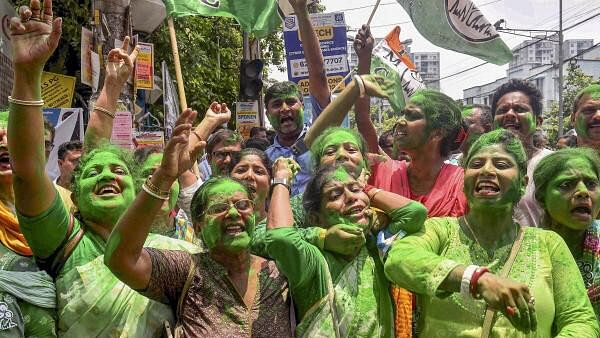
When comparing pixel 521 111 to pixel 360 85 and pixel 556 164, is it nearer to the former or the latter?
pixel 360 85

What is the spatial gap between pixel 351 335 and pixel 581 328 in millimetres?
836

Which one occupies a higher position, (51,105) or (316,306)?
(51,105)

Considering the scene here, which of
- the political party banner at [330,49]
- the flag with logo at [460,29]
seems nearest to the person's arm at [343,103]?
the flag with logo at [460,29]

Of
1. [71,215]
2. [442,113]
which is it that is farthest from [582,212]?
[71,215]

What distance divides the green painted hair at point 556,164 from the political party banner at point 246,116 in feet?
28.9

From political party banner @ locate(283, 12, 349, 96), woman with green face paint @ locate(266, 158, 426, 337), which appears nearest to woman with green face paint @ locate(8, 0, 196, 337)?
woman with green face paint @ locate(266, 158, 426, 337)

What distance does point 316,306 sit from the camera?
3.05m

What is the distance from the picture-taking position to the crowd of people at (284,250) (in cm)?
285

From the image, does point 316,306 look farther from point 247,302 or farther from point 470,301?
point 470,301

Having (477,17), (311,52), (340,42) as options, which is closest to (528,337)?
(311,52)

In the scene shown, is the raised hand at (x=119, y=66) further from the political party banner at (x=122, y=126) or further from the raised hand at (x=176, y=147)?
the political party banner at (x=122, y=126)

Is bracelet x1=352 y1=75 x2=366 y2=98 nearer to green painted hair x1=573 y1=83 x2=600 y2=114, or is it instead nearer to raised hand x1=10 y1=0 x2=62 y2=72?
green painted hair x1=573 y1=83 x2=600 y2=114

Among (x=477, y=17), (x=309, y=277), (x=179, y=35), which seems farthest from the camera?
(x=179, y=35)

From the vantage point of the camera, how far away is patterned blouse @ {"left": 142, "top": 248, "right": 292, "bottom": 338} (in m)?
2.96
